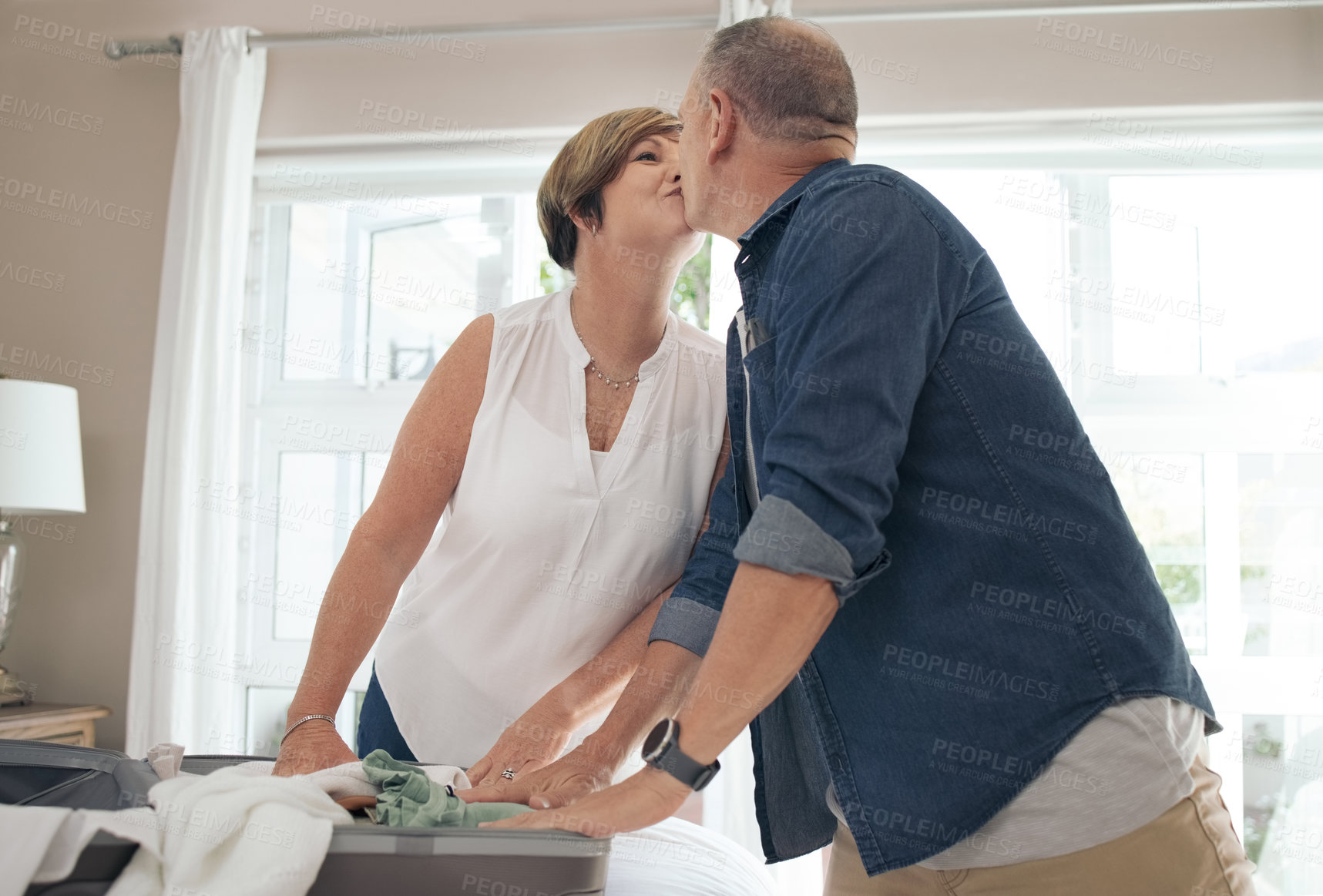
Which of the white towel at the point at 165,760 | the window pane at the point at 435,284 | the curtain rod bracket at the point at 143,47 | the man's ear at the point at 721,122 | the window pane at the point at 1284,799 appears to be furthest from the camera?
the window pane at the point at 435,284

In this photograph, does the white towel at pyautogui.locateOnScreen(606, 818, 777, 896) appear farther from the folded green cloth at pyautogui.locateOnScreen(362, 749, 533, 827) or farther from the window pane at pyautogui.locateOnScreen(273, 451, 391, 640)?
the window pane at pyautogui.locateOnScreen(273, 451, 391, 640)

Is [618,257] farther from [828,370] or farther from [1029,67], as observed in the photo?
[1029,67]

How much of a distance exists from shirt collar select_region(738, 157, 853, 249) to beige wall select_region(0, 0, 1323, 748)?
2.17 meters

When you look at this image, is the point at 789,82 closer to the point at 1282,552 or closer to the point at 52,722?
the point at 1282,552

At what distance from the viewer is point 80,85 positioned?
3.45 m

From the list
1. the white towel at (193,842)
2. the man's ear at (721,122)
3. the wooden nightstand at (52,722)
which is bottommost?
the wooden nightstand at (52,722)

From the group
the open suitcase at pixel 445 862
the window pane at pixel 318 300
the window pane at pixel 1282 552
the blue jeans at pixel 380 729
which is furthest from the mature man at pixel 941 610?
the window pane at pixel 318 300

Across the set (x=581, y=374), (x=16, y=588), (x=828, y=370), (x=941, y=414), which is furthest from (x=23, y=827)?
(x=16, y=588)

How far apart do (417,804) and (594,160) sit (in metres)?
0.97

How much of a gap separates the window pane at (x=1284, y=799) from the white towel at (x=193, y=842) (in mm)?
2932

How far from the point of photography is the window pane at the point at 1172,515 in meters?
2.98

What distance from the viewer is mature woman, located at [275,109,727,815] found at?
1.41m

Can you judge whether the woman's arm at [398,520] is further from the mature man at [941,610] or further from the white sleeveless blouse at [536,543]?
the mature man at [941,610]

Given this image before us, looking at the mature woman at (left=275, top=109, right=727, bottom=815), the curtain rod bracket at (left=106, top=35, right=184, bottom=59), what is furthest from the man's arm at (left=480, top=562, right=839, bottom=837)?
the curtain rod bracket at (left=106, top=35, right=184, bottom=59)
